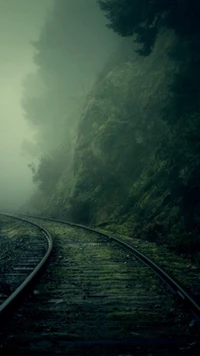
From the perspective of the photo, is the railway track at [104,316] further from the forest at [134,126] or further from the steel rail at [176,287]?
the forest at [134,126]

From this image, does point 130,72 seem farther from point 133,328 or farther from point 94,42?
point 133,328

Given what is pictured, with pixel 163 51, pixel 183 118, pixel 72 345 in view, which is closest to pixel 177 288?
pixel 72 345

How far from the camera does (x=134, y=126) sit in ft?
81.6

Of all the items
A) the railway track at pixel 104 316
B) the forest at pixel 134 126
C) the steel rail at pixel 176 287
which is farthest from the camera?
the forest at pixel 134 126

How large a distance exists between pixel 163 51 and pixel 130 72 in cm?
477

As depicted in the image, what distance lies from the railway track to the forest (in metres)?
4.92

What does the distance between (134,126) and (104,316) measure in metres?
21.4

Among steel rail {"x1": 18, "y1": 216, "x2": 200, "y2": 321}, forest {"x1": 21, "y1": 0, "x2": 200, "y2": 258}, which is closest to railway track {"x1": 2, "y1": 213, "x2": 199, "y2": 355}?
steel rail {"x1": 18, "y1": 216, "x2": 200, "y2": 321}

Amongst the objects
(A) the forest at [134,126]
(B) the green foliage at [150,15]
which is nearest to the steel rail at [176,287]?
(A) the forest at [134,126]

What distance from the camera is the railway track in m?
3.70

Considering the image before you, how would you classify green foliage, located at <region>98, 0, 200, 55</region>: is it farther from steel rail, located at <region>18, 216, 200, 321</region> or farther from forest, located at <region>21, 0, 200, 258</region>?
steel rail, located at <region>18, 216, 200, 321</region>

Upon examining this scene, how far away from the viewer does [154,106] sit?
76.3 feet

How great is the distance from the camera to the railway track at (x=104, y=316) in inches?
146

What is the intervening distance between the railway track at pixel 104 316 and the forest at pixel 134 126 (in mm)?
4917
